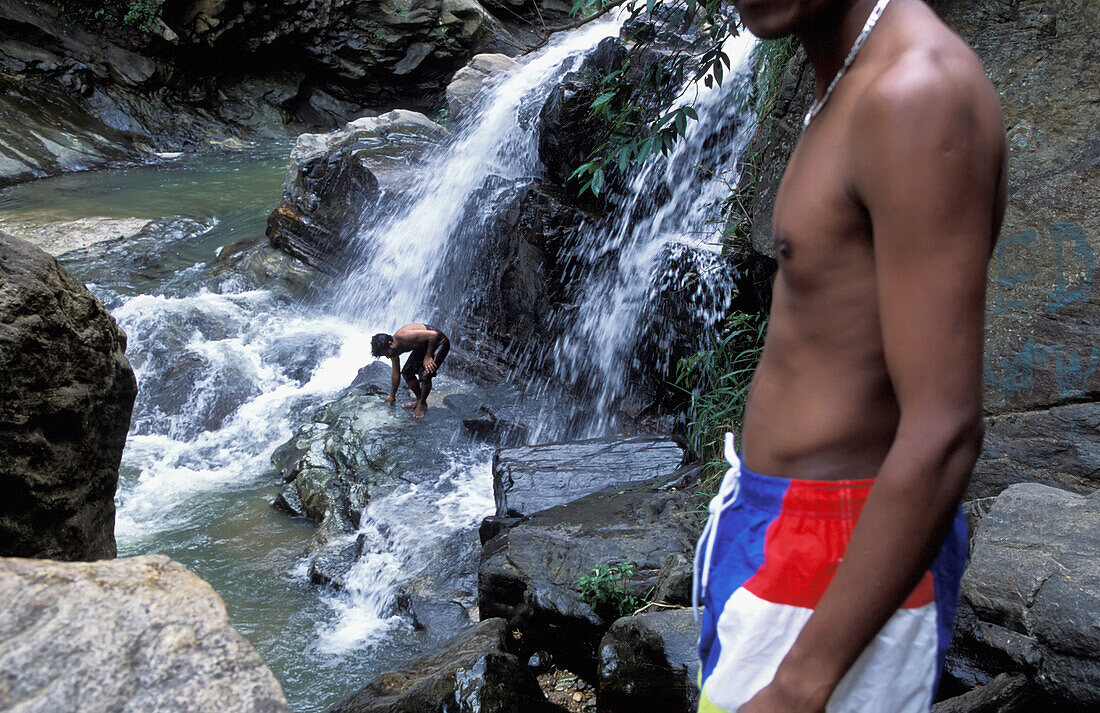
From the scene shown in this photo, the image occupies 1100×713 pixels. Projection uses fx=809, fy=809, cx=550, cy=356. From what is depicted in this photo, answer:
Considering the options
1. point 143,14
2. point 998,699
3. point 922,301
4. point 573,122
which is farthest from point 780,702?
point 143,14

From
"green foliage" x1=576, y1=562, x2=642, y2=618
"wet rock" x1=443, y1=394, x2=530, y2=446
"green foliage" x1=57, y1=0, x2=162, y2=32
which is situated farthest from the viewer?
"green foliage" x1=57, y1=0, x2=162, y2=32

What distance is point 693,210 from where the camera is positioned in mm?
6137

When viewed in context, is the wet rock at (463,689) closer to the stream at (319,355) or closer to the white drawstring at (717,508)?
the stream at (319,355)

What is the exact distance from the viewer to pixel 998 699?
197cm

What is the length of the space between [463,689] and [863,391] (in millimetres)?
2236

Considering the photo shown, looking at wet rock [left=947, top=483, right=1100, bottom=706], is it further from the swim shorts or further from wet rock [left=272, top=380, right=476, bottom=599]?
the swim shorts

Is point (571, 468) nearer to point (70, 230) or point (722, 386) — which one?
point (722, 386)

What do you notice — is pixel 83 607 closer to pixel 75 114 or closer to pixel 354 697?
pixel 354 697

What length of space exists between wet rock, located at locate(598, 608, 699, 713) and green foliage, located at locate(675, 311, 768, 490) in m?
1.33

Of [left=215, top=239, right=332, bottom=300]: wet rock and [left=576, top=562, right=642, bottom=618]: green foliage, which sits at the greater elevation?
[left=215, top=239, right=332, bottom=300]: wet rock

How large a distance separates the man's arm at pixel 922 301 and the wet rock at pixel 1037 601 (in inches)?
58.4

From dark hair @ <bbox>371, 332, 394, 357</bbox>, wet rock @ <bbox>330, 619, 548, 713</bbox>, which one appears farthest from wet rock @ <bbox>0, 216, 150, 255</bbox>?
wet rock @ <bbox>330, 619, 548, 713</bbox>

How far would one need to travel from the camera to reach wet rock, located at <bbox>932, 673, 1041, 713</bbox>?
1.95 meters

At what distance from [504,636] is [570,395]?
3247 mm
